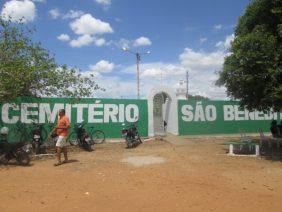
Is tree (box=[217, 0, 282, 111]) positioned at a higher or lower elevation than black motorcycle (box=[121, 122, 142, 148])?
higher

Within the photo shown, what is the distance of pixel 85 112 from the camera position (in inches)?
773

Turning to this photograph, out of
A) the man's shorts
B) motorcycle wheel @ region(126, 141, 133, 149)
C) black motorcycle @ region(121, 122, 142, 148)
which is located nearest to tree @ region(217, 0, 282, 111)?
black motorcycle @ region(121, 122, 142, 148)

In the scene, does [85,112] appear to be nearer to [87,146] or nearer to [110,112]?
[110,112]

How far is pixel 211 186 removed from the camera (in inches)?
372

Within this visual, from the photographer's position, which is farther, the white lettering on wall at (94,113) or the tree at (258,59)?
the white lettering on wall at (94,113)

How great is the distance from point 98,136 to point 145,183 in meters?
9.98

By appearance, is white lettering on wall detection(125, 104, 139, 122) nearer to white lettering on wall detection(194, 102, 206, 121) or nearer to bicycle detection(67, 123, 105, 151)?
bicycle detection(67, 123, 105, 151)

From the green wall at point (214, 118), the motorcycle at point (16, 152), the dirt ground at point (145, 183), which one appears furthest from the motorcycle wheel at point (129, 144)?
the green wall at point (214, 118)

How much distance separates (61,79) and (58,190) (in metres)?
7.16

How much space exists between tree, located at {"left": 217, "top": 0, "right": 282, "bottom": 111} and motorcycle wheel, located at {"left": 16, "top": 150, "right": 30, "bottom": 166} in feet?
Result: 24.5

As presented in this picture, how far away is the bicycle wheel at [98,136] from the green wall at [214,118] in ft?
16.4

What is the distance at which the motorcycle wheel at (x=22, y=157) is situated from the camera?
Result: 12805 millimetres

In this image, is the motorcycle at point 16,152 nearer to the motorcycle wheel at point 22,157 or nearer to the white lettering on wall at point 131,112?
the motorcycle wheel at point 22,157

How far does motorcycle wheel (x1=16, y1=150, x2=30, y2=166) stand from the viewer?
42.0ft
